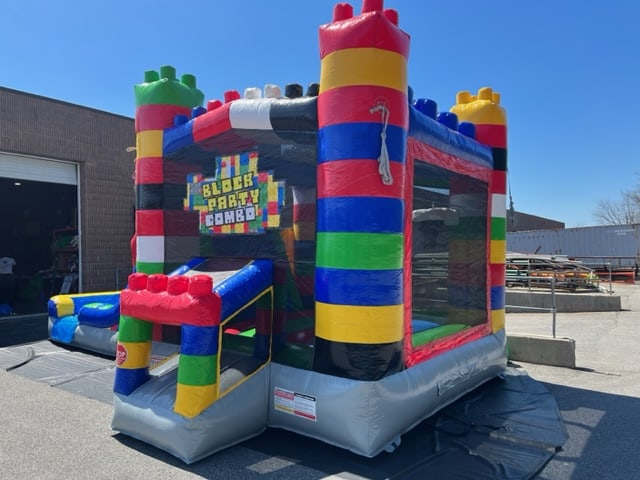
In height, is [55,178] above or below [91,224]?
above

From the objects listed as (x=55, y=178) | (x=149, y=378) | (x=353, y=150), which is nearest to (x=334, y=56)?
(x=353, y=150)

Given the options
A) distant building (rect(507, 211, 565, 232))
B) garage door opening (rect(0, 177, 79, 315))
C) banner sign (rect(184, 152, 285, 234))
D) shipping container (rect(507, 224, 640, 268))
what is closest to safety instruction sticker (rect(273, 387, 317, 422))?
banner sign (rect(184, 152, 285, 234))

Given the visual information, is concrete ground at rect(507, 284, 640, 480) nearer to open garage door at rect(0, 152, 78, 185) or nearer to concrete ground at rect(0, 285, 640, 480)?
concrete ground at rect(0, 285, 640, 480)

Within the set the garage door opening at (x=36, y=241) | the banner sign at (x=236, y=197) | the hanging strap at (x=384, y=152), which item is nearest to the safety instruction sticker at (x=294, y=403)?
the banner sign at (x=236, y=197)

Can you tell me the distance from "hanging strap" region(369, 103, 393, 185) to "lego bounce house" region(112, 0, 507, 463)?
0.04 feet

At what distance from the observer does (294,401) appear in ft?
12.0

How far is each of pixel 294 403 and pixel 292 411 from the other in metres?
0.06

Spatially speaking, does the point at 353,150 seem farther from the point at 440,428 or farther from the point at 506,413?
the point at 506,413

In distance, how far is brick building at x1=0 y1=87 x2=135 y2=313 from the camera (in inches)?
402

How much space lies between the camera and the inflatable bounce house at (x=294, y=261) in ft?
11.3

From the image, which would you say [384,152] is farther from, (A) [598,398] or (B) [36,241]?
(B) [36,241]

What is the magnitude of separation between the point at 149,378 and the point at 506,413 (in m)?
3.05

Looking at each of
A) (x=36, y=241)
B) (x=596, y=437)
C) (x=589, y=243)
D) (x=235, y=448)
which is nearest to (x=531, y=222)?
(x=589, y=243)

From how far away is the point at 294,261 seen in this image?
4.07 meters
